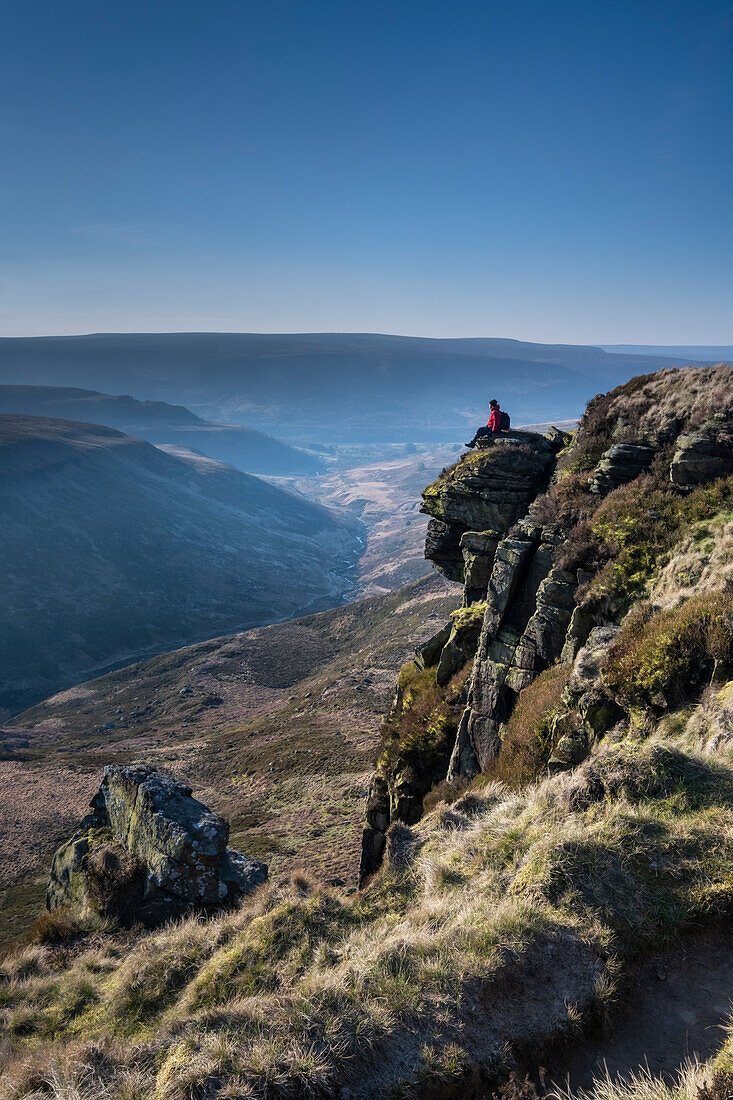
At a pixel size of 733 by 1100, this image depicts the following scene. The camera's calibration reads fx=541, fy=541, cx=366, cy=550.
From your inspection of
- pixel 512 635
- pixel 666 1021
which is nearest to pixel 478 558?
pixel 512 635

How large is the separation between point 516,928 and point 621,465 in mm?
13181

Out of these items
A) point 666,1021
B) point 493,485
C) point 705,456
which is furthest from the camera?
point 493,485

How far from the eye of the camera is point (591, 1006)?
5105mm

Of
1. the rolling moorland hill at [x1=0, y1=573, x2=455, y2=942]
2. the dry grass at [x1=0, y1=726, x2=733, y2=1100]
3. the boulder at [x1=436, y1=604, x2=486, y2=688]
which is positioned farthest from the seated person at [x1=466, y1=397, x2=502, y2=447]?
Answer: the rolling moorland hill at [x1=0, y1=573, x2=455, y2=942]

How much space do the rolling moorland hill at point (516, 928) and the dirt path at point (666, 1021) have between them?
0.10ft

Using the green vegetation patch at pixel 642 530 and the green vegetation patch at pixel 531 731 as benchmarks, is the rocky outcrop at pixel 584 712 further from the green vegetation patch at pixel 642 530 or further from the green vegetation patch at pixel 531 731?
the green vegetation patch at pixel 642 530

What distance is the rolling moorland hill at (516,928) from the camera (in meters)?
4.95

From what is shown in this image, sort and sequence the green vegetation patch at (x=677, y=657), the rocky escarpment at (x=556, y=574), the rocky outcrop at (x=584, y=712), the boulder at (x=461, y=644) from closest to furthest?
the green vegetation patch at (x=677, y=657)
the rocky outcrop at (x=584, y=712)
the rocky escarpment at (x=556, y=574)
the boulder at (x=461, y=644)

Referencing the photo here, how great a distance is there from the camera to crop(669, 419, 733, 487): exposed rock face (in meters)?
13.6

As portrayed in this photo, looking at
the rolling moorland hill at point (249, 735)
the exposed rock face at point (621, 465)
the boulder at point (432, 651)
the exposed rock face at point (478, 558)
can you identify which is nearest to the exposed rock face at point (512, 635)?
the exposed rock face at point (621, 465)

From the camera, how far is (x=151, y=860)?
11.9 m

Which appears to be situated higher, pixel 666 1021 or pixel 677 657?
pixel 677 657

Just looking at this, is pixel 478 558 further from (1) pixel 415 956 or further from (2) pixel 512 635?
(1) pixel 415 956

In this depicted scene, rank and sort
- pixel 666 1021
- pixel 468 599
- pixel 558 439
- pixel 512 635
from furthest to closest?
pixel 558 439 < pixel 468 599 < pixel 512 635 < pixel 666 1021
